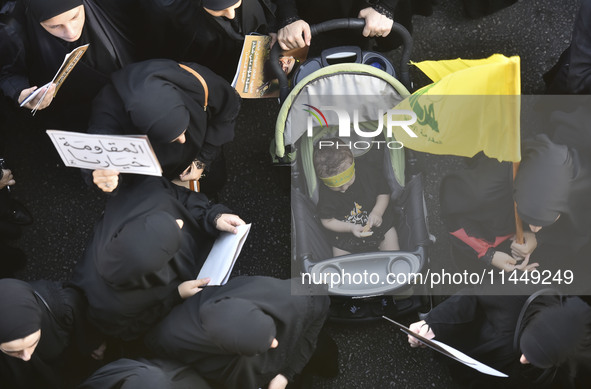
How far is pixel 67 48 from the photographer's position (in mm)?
2277

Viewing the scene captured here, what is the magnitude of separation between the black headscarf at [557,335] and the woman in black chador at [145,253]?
1.37 m

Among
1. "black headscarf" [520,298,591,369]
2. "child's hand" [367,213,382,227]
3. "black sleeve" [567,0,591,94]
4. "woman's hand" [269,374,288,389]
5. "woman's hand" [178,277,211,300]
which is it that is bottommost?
"woman's hand" [269,374,288,389]

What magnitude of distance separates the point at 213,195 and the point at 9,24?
1.41 metres

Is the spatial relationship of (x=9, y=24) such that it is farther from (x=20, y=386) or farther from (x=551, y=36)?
(x=551, y=36)

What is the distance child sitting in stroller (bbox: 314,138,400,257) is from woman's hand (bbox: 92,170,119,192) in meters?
1.06

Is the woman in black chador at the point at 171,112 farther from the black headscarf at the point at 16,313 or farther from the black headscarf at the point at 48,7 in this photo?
the black headscarf at the point at 16,313

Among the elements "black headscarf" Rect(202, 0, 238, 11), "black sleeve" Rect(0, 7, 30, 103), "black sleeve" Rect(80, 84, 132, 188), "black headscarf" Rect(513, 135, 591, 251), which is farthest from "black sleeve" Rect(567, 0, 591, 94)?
"black sleeve" Rect(0, 7, 30, 103)

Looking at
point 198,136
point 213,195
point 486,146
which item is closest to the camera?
point 486,146

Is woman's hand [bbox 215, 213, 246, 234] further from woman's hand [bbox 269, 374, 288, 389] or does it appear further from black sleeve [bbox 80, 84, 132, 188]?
woman's hand [bbox 269, 374, 288, 389]

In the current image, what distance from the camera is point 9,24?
7.80ft

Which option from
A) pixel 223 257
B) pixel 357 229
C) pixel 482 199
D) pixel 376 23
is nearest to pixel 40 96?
pixel 223 257

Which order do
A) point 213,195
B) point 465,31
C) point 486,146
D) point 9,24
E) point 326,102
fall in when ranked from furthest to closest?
point 465,31 → point 213,195 → point 326,102 → point 9,24 → point 486,146

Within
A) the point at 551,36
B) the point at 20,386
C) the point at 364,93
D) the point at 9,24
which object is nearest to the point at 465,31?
the point at 551,36

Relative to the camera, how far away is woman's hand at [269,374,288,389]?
251 cm
